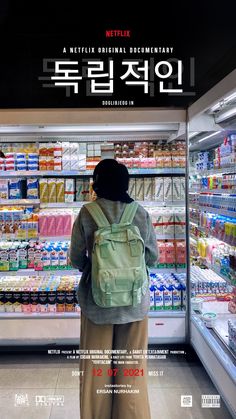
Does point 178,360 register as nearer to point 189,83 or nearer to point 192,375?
point 192,375

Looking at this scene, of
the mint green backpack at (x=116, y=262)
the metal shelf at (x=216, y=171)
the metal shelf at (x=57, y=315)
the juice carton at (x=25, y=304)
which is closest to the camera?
the mint green backpack at (x=116, y=262)

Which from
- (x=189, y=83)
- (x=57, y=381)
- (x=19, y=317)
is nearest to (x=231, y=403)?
(x=57, y=381)

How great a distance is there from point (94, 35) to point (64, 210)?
163 centimetres

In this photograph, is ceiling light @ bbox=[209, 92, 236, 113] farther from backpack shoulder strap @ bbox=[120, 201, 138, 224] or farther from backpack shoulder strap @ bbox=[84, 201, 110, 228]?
backpack shoulder strap @ bbox=[84, 201, 110, 228]

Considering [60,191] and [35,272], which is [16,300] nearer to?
[35,272]

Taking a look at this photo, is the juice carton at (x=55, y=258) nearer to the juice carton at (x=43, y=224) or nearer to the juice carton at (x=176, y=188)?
the juice carton at (x=43, y=224)

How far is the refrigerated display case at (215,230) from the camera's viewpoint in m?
2.17

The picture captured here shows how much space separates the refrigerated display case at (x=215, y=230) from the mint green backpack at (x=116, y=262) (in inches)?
31.6

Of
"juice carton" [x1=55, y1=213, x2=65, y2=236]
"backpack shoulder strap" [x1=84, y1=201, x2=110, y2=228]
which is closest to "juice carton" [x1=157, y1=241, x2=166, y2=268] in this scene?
"juice carton" [x1=55, y1=213, x2=65, y2=236]

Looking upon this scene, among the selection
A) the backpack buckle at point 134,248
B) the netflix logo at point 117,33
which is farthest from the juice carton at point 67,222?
the netflix logo at point 117,33

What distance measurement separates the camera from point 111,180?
5.83ft

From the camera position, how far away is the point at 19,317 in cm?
280

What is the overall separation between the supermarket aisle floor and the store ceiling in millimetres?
2276

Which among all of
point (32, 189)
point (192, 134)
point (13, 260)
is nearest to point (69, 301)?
point (13, 260)
